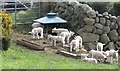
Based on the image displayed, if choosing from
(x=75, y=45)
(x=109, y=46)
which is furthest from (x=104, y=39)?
(x=75, y=45)

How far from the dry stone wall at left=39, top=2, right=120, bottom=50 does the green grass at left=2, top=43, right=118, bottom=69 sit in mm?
1276

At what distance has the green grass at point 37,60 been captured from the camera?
381 cm

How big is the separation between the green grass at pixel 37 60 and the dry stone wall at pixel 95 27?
1.28 metres

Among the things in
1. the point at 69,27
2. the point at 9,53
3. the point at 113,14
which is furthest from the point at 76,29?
the point at 9,53

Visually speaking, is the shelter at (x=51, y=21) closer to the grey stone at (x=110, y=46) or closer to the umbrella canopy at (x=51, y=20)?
the umbrella canopy at (x=51, y=20)

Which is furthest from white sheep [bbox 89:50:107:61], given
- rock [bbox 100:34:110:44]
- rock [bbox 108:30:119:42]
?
rock [bbox 108:30:119:42]

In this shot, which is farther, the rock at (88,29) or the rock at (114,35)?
the rock at (114,35)

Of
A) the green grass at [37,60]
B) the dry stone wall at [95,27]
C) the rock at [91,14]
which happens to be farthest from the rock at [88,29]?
the green grass at [37,60]

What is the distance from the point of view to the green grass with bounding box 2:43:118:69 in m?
3.81

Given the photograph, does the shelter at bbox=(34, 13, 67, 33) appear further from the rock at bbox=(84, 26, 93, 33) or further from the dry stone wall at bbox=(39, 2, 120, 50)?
the rock at bbox=(84, 26, 93, 33)

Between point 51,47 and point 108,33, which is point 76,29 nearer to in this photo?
point 108,33

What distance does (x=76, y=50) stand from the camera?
5355 mm

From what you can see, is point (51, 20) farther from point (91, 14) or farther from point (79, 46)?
point (79, 46)

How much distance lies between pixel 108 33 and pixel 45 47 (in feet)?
4.74
